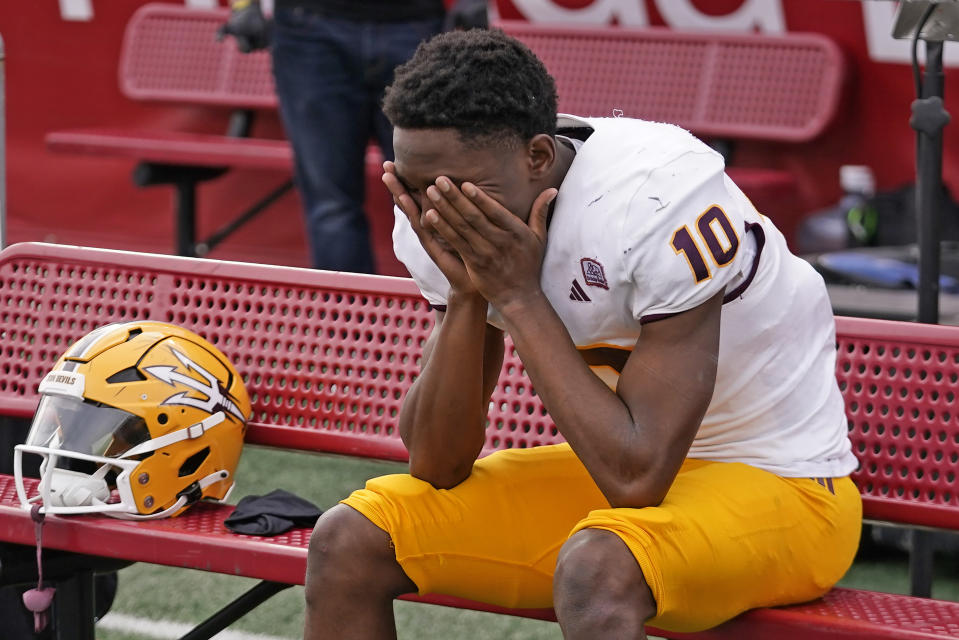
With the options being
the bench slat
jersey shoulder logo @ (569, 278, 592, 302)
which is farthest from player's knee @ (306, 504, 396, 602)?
the bench slat

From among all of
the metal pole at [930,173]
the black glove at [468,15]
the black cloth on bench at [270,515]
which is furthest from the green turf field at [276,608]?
the black glove at [468,15]

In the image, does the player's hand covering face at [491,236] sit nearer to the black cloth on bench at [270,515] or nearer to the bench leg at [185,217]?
the black cloth on bench at [270,515]

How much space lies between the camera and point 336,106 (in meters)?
4.36

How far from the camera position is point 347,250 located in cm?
447

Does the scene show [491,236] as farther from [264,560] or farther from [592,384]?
[264,560]

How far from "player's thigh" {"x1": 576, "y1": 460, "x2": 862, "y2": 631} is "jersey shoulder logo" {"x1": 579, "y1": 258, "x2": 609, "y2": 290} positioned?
0.35 meters

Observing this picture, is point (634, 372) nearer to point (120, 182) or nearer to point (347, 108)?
point (347, 108)

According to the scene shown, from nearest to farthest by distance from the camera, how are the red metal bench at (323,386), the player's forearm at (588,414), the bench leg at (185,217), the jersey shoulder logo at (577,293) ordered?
the player's forearm at (588,414)
the jersey shoulder logo at (577,293)
the red metal bench at (323,386)
the bench leg at (185,217)

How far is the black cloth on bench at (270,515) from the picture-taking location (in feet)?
8.72

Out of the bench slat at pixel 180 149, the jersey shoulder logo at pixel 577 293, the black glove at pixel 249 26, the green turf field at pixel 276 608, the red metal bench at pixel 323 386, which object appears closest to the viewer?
the jersey shoulder logo at pixel 577 293

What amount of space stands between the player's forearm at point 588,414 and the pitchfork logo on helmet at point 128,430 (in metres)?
0.82

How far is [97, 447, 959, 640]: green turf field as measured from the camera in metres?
3.30

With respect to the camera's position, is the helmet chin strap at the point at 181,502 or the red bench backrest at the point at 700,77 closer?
the helmet chin strap at the point at 181,502

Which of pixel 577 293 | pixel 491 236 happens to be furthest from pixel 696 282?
pixel 491 236
